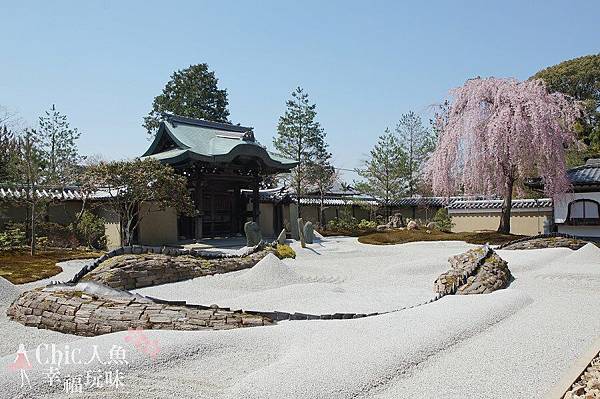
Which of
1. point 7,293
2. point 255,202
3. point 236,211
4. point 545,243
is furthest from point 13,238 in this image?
point 545,243

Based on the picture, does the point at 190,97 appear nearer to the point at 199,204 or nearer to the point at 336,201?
the point at 336,201

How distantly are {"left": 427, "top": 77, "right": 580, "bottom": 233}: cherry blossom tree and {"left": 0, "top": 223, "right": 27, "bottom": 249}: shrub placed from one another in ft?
48.1

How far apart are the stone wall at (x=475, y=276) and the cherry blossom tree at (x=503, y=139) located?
353 inches

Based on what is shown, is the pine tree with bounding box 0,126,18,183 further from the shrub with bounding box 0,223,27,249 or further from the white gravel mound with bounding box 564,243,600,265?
the white gravel mound with bounding box 564,243,600,265

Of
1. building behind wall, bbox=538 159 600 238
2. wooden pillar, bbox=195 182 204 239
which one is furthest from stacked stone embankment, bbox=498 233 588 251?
wooden pillar, bbox=195 182 204 239

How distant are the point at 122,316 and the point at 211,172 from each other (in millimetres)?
14136

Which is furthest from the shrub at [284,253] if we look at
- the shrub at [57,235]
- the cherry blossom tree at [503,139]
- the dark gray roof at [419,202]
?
the dark gray roof at [419,202]

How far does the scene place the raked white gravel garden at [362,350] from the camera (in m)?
3.40

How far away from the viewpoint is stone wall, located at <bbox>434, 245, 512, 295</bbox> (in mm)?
7320

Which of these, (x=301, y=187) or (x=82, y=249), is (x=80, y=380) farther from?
(x=301, y=187)

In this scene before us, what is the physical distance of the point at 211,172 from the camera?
62.0 feet

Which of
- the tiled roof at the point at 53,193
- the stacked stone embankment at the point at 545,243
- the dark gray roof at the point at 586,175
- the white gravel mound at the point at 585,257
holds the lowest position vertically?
the white gravel mound at the point at 585,257

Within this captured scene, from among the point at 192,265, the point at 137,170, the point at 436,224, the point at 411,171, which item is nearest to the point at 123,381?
the point at 192,265

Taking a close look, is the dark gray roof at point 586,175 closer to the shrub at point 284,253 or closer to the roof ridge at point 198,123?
the shrub at point 284,253
